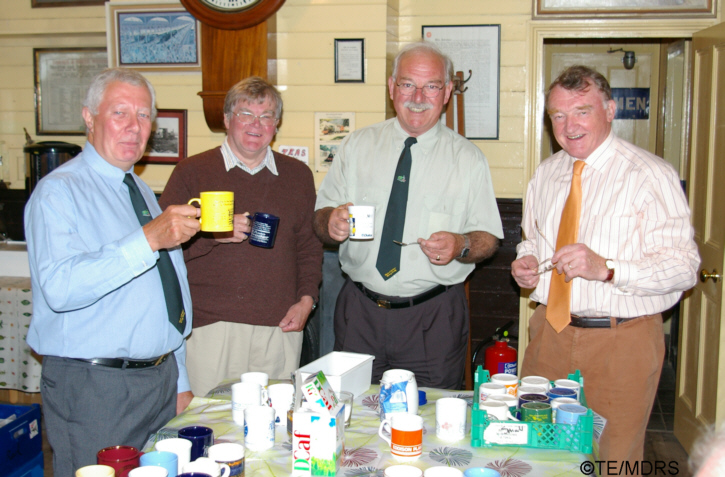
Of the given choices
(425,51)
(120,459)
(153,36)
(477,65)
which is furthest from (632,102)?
(120,459)

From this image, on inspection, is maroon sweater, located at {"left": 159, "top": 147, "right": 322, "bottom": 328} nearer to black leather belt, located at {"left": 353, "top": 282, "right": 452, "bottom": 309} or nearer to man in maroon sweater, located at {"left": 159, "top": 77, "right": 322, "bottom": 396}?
man in maroon sweater, located at {"left": 159, "top": 77, "right": 322, "bottom": 396}

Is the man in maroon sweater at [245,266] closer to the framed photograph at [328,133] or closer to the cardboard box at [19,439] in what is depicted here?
the cardboard box at [19,439]

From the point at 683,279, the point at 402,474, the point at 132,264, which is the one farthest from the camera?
the point at 683,279

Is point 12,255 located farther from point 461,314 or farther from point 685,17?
point 685,17

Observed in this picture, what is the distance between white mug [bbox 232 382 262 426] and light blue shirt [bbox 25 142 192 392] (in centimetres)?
37

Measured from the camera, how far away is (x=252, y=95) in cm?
274

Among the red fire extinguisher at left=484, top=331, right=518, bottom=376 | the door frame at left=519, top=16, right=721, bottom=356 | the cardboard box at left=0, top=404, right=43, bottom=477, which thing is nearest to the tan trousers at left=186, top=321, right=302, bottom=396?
the cardboard box at left=0, top=404, right=43, bottom=477

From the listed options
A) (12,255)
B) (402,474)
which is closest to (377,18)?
(12,255)

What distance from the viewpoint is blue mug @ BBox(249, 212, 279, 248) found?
100 inches

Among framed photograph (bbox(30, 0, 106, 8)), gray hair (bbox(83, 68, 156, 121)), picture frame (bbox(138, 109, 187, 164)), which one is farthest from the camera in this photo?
framed photograph (bbox(30, 0, 106, 8))

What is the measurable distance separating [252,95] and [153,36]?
5.84 ft

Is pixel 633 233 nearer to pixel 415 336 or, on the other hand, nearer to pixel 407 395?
pixel 415 336

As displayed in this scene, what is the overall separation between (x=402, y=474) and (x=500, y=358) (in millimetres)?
2524

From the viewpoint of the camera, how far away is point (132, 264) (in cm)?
180
